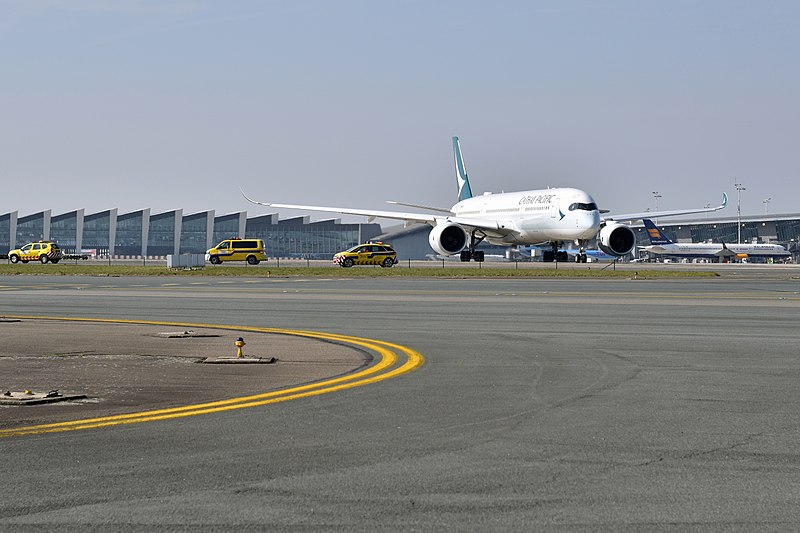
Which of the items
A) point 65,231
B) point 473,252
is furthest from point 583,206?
point 65,231

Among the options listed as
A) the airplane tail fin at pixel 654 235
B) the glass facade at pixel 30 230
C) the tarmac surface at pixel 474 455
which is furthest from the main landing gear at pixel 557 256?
the glass facade at pixel 30 230

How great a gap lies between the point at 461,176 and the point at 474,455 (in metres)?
80.6

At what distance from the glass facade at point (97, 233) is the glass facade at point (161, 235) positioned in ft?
18.2

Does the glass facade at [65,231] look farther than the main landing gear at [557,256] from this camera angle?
Yes

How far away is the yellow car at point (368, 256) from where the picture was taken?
245 ft

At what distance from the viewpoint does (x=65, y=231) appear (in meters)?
137

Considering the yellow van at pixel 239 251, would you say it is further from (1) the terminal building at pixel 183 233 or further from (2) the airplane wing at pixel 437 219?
(1) the terminal building at pixel 183 233

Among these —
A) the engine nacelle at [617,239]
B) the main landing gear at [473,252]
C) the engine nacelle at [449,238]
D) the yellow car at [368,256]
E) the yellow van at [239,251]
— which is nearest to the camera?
the engine nacelle at [617,239]

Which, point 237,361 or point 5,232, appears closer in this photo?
point 237,361

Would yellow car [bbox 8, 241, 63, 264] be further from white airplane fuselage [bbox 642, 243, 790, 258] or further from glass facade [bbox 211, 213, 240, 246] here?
white airplane fuselage [bbox 642, 243, 790, 258]

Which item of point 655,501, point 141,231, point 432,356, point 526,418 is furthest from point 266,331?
point 141,231

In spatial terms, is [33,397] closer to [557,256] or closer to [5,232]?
[557,256]

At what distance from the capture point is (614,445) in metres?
8.64

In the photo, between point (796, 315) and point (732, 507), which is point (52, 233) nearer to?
point (796, 315)
